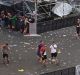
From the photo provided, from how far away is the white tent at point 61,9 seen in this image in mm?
33875

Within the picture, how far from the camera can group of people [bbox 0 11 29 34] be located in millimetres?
31653

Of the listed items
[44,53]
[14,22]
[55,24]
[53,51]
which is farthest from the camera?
[55,24]

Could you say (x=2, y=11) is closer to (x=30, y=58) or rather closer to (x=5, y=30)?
(x=5, y=30)

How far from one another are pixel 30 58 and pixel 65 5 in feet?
30.9

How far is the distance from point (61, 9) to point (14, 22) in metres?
4.08

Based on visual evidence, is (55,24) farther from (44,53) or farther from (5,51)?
(5,51)

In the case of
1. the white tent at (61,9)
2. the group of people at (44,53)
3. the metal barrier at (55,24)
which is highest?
the white tent at (61,9)

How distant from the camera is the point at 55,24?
107 feet

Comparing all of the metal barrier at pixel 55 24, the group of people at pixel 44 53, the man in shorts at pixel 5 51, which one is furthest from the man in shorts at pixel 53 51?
the metal barrier at pixel 55 24

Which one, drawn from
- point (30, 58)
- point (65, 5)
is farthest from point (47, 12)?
point (30, 58)

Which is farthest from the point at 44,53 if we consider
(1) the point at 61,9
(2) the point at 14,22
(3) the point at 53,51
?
(1) the point at 61,9

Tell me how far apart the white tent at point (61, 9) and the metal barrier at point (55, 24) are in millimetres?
781

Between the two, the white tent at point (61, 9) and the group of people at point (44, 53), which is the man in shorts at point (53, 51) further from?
the white tent at point (61, 9)

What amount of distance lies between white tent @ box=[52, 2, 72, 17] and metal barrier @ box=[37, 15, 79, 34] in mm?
781
